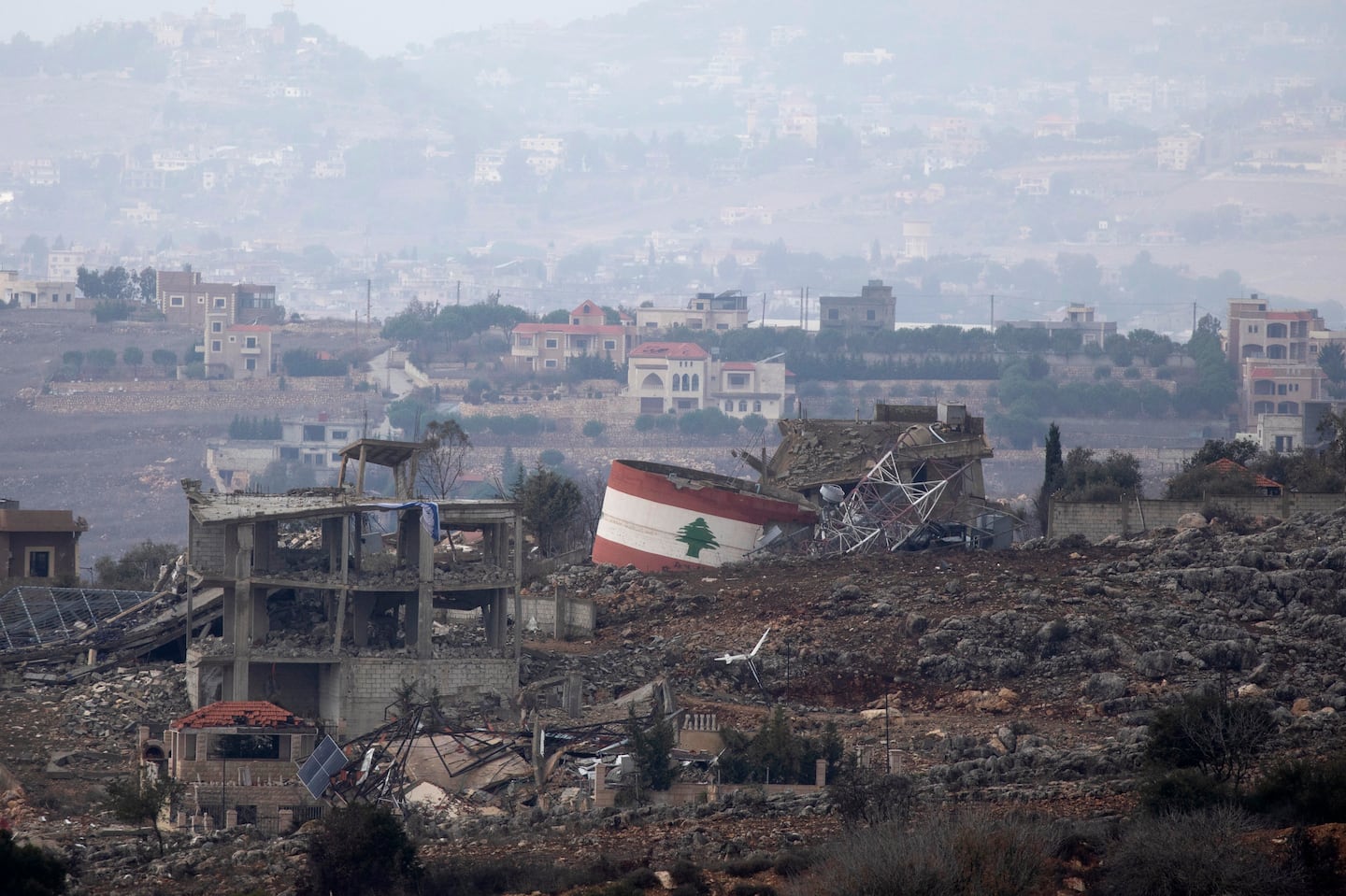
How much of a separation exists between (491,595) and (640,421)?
94829 mm

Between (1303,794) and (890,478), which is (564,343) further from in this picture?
(1303,794)

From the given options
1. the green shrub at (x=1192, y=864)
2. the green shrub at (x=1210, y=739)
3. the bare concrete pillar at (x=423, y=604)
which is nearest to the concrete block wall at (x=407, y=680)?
the bare concrete pillar at (x=423, y=604)

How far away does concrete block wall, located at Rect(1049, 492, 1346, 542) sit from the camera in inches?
1216

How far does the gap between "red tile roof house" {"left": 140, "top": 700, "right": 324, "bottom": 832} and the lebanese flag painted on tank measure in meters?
11.4

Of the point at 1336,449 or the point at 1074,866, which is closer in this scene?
the point at 1074,866

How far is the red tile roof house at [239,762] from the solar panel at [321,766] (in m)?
0.11

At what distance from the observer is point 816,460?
116ft

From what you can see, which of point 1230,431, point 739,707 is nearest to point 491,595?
point 739,707

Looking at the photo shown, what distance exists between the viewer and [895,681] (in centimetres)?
2409

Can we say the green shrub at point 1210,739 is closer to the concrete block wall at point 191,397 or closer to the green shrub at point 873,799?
the green shrub at point 873,799

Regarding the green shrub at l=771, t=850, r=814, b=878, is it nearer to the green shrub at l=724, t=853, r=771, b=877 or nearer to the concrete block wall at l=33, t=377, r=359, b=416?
the green shrub at l=724, t=853, r=771, b=877

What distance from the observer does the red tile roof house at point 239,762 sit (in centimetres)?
2025

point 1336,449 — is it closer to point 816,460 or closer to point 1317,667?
point 816,460

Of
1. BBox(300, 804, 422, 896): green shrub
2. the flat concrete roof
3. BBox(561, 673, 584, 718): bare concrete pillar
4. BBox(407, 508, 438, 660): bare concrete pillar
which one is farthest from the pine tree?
BBox(300, 804, 422, 896): green shrub
